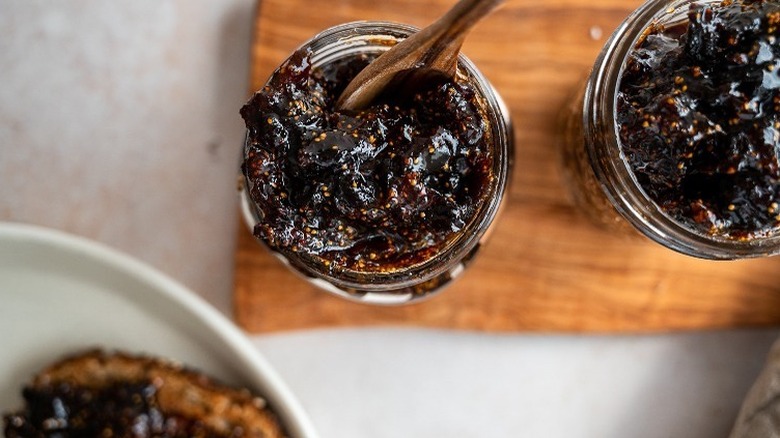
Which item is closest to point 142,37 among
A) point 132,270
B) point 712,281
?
point 132,270

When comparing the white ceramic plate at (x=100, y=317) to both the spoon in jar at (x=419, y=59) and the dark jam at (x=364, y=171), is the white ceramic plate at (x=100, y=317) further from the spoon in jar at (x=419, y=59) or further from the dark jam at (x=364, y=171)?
the spoon in jar at (x=419, y=59)

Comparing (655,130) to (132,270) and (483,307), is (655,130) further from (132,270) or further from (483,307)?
(132,270)

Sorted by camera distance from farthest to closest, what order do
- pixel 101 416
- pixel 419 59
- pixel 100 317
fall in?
pixel 100 317, pixel 101 416, pixel 419 59

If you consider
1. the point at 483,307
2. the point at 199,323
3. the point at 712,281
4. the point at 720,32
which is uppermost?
the point at 720,32

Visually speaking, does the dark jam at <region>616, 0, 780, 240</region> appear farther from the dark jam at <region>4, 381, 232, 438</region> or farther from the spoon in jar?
the dark jam at <region>4, 381, 232, 438</region>

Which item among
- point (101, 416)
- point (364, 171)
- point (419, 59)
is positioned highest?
point (419, 59)

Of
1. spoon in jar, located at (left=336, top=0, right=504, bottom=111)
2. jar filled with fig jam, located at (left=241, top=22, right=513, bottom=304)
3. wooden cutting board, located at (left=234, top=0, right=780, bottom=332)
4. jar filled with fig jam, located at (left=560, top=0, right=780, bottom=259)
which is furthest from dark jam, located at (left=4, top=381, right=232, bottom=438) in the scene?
jar filled with fig jam, located at (left=560, top=0, right=780, bottom=259)

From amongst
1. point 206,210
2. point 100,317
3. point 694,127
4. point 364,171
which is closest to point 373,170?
point 364,171

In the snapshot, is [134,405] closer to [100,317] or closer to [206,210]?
[100,317]
